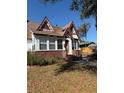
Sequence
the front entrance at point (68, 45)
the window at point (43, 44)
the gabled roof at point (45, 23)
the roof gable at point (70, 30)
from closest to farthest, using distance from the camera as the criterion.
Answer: the window at point (43, 44) → the gabled roof at point (45, 23) → the front entrance at point (68, 45) → the roof gable at point (70, 30)

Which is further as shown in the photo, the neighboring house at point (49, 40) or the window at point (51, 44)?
the window at point (51, 44)

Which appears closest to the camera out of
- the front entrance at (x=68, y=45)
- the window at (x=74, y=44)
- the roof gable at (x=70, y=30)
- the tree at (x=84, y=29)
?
the front entrance at (x=68, y=45)

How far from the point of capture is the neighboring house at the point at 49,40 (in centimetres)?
2005

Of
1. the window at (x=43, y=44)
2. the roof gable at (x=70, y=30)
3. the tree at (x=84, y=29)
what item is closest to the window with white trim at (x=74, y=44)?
the roof gable at (x=70, y=30)

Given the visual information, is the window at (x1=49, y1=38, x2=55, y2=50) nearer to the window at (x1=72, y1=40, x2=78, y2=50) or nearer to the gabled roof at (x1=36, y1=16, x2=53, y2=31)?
the gabled roof at (x1=36, y1=16, x2=53, y2=31)

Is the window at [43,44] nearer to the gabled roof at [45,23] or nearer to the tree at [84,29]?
the gabled roof at [45,23]

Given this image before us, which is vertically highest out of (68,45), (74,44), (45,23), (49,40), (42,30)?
(45,23)

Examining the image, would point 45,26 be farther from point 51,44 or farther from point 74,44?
point 74,44

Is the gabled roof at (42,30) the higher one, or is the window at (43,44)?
the gabled roof at (42,30)

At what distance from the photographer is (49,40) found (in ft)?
71.5

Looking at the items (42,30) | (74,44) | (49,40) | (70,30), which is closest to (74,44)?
(74,44)
